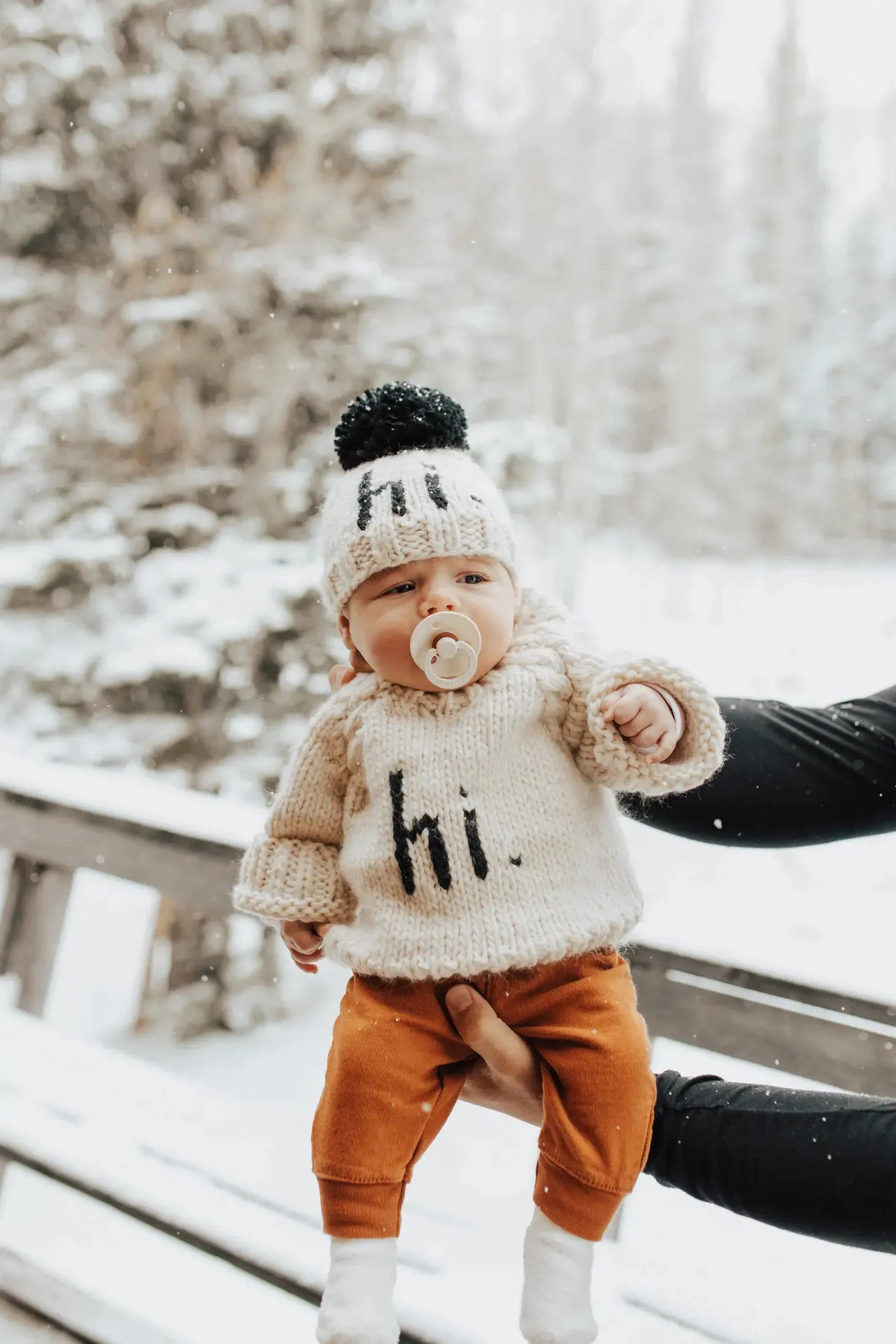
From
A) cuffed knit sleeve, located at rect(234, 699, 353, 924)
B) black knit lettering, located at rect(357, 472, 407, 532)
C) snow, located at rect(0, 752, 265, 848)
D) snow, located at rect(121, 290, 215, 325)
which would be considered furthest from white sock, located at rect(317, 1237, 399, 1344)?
snow, located at rect(121, 290, 215, 325)

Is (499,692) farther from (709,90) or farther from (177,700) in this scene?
(709,90)

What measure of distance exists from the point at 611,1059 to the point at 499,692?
0.25m

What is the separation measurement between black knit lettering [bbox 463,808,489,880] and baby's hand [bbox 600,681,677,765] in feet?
0.39

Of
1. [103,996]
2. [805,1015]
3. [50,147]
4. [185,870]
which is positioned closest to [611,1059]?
[805,1015]

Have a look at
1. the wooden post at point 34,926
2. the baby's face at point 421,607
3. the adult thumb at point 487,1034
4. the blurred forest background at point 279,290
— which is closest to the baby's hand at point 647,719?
the baby's face at point 421,607

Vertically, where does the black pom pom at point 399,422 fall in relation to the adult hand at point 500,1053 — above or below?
above

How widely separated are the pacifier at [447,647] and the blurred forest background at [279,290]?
1783 millimetres

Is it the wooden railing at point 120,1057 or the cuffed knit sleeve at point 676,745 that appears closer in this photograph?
the cuffed knit sleeve at point 676,745

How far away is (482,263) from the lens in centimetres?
289

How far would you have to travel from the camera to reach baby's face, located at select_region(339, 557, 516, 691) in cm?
63

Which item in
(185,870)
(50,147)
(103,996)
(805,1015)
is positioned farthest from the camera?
(103,996)

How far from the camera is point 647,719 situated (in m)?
0.60

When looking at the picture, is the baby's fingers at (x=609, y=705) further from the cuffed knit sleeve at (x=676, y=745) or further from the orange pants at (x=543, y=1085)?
the orange pants at (x=543, y=1085)

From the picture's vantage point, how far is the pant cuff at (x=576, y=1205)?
0.60 meters
